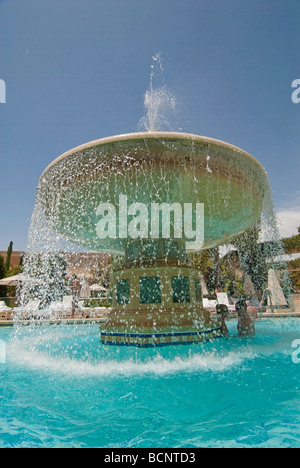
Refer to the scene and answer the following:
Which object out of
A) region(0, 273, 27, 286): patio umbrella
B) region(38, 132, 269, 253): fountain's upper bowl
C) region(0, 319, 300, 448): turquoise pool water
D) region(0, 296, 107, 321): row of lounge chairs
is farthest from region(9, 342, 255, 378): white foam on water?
region(0, 273, 27, 286): patio umbrella

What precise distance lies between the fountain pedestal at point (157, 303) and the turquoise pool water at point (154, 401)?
1345 mm

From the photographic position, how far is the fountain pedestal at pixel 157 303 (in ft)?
23.1

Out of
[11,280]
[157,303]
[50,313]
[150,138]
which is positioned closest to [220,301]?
[50,313]

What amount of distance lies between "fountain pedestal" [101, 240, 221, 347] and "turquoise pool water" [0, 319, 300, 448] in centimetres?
135

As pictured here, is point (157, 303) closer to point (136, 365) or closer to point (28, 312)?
point (136, 365)

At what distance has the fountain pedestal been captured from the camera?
7.03 meters

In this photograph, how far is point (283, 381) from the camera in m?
3.83

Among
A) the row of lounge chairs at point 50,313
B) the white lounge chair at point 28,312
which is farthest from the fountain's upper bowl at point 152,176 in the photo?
the white lounge chair at point 28,312

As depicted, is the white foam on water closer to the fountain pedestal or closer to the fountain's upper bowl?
the fountain pedestal

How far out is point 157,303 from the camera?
7504mm

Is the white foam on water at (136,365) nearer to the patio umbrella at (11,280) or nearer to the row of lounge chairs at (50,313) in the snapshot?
the row of lounge chairs at (50,313)
